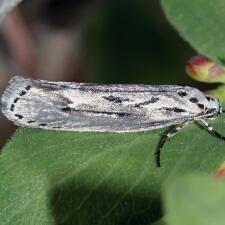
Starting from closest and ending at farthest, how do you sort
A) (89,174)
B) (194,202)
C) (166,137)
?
(194,202) < (89,174) < (166,137)

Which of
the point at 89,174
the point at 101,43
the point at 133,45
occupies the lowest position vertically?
the point at 133,45

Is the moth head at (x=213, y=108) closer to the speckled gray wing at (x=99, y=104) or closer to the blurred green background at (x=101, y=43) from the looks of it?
the speckled gray wing at (x=99, y=104)

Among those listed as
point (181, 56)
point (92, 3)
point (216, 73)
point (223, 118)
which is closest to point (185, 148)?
point (216, 73)

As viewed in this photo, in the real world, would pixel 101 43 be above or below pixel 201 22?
below

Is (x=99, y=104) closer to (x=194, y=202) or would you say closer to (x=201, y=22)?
(x=201, y=22)

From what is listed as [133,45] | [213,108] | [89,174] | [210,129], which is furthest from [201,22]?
[133,45]

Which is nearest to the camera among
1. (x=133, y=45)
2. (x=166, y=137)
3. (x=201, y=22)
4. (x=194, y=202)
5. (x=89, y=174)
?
(x=194, y=202)

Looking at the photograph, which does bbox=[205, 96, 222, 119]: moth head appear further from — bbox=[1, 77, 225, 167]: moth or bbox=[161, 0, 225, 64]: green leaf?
bbox=[161, 0, 225, 64]: green leaf

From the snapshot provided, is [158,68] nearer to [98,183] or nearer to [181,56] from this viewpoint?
[181,56]
